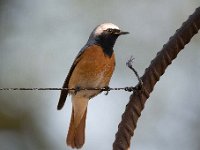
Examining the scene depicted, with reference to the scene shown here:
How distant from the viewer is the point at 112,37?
199 inches

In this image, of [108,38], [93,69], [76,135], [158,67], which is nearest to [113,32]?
[108,38]

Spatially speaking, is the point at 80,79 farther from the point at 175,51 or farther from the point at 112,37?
the point at 175,51

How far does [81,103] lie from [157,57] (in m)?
2.76

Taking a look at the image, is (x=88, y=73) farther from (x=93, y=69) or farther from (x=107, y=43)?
(x=107, y=43)

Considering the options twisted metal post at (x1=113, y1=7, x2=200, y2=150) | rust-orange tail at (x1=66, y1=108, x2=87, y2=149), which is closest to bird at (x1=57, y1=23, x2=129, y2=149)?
rust-orange tail at (x1=66, y1=108, x2=87, y2=149)

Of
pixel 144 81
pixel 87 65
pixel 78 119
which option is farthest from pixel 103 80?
pixel 144 81

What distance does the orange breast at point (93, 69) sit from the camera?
4.79 m

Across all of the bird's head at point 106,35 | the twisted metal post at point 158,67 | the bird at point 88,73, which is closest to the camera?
the twisted metal post at point 158,67

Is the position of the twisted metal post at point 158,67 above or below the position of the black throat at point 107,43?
below

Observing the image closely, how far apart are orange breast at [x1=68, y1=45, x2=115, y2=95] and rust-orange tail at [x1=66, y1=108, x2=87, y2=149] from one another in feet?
1.22

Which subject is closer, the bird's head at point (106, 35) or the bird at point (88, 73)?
the bird at point (88, 73)

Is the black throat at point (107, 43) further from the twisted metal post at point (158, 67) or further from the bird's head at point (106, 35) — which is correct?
the twisted metal post at point (158, 67)

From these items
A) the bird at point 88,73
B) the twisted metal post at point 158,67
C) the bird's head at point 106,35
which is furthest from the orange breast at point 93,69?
the twisted metal post at point 158,67

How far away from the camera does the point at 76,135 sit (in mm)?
4723
